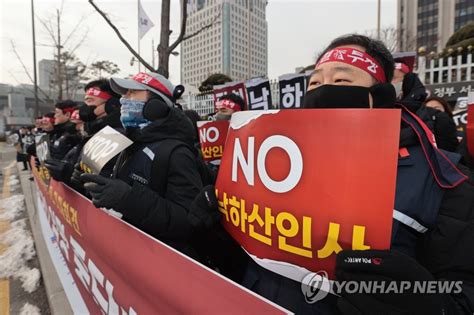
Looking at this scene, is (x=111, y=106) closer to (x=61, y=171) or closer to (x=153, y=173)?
(x=61, y=171)

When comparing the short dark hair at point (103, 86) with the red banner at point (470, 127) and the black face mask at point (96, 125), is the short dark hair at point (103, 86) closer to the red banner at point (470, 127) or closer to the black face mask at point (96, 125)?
the black face mask at point (96, 125)

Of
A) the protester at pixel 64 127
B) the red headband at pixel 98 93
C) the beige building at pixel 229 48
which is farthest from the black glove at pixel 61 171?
the beige building at pixel 229 48

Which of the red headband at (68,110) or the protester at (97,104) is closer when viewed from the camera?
the protester at (97,104)

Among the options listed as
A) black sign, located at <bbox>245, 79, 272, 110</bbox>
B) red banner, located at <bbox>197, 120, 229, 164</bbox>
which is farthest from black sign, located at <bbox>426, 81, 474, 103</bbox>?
red banner, located at <bbox>197, 120, 229, 164</bbox>

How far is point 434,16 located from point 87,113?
265 ft

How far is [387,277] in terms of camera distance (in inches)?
32.4

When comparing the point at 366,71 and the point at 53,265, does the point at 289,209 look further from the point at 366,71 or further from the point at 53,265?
the point at 53,265

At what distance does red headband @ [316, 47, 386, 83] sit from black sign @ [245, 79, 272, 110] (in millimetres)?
4357

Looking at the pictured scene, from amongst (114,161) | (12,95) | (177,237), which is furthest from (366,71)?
(12,95)

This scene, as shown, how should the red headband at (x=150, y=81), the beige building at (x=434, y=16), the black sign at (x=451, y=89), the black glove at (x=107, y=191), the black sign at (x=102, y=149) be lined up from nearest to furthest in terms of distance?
the black glove at (x=107, y=191), the black sign at (x=102, y=149), the red headband at (x=150, y=81), the black sign at (x=451, y=89), the beige building at (x=434, y=16)

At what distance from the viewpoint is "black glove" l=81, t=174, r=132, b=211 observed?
65.0 inches

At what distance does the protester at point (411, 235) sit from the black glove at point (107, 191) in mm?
817

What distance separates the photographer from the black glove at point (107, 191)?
1651mm

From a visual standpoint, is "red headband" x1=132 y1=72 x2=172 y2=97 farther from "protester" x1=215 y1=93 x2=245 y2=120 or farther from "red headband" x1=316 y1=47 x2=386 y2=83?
"protester" x1=215 y1=93 x2=245 y2=120
